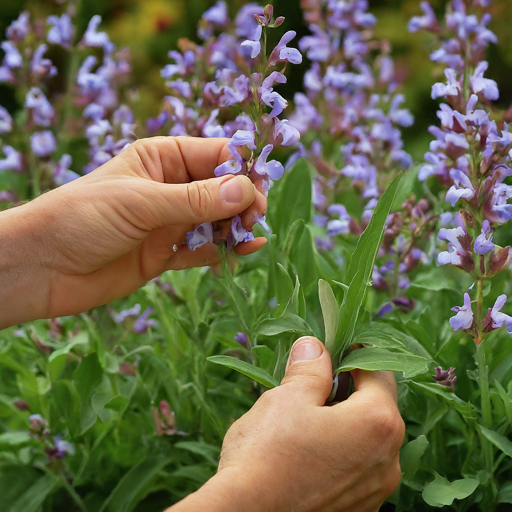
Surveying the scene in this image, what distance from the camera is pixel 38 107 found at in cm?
198

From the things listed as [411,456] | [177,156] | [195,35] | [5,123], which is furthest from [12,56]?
[195,35]

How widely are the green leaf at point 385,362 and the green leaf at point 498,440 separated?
180mm

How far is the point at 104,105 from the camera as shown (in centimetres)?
229

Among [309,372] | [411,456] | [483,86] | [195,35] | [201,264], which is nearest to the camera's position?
[309,372]

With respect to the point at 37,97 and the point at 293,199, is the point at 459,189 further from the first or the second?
the point at 37,97

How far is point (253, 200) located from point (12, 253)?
0.49 meters

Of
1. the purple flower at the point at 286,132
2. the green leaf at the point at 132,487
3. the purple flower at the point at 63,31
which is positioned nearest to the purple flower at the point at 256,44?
the purple flower at the point at 286,132

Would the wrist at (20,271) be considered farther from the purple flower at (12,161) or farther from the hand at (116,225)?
the purple flower at (12,161)

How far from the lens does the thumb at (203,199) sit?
0.97 meters

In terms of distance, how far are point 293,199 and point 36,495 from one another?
0.82 metres

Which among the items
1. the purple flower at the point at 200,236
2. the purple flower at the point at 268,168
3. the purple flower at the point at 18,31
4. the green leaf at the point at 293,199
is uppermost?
the purple flower at the point at 18,31

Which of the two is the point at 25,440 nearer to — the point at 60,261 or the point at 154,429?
the point at 154,429

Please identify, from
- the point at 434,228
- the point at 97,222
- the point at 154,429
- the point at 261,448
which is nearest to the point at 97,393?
the point at 154,429

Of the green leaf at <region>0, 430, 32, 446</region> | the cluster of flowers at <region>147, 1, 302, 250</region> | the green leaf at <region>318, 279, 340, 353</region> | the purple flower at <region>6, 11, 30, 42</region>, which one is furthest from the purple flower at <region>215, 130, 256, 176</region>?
the purple flower at <region>6, 11, 30, 42</region>
